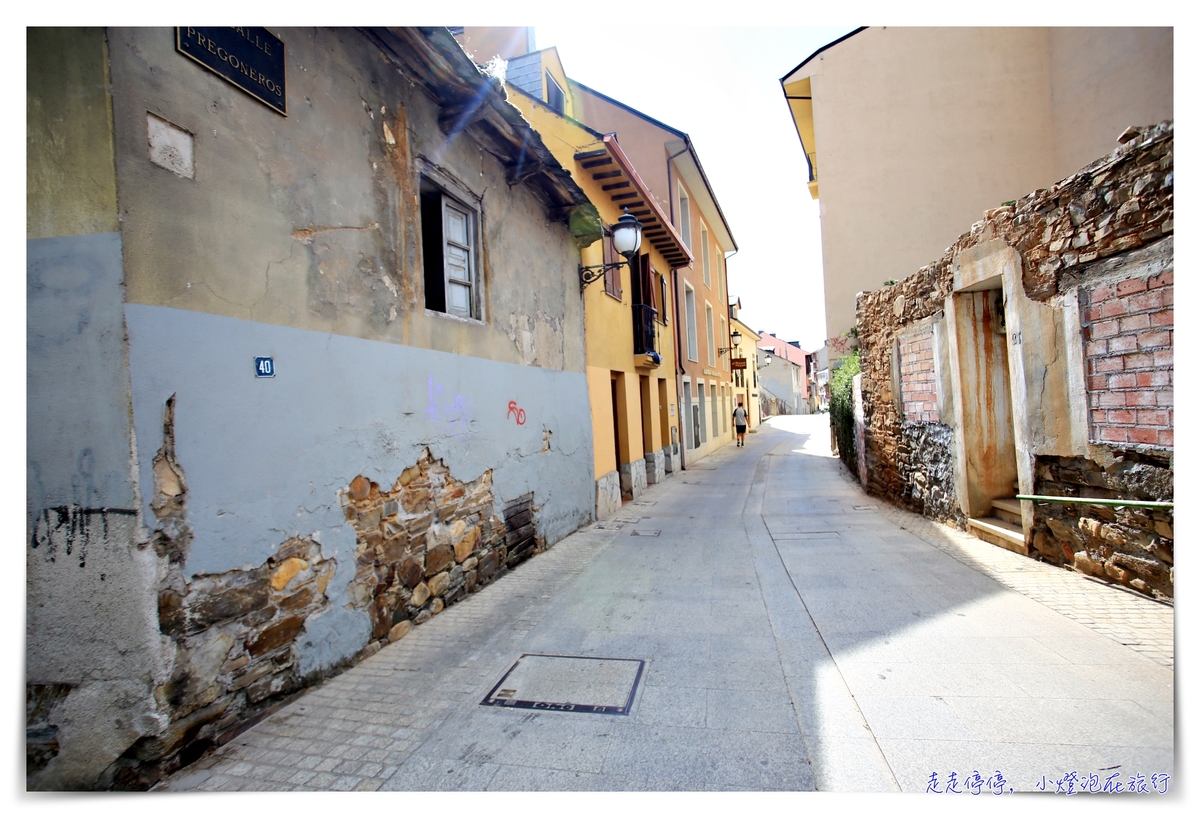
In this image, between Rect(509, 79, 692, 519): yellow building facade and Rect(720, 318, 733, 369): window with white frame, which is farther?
Rect(720, 318, 733, 369): window with white frame

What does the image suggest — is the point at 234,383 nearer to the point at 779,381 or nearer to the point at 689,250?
the point at 689,250

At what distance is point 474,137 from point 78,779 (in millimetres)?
5178

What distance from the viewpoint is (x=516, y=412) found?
5992 mm

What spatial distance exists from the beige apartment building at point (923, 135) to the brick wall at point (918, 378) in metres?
7.17

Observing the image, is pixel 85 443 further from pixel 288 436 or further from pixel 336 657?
pixel 336 657

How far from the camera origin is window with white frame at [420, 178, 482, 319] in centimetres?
503

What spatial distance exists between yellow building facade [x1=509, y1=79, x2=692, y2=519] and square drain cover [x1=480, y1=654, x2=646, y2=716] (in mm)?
4816

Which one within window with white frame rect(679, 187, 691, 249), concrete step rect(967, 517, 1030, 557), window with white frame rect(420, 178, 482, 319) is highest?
window with white frame rect(679, 187, 691, 249)

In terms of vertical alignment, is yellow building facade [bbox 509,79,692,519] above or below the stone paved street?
above

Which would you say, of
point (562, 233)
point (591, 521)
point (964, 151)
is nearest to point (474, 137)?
point (562, 233)

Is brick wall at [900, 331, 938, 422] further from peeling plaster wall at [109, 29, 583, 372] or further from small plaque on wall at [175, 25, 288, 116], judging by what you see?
small plaque on wall at [175, 25, 288, 116]

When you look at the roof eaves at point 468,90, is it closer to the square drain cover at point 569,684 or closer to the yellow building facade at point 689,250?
the square drain cover at point 569,684

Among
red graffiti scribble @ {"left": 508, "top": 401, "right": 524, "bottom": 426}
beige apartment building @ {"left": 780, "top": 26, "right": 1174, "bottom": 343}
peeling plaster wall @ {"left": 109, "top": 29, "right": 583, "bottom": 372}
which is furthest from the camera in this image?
beige apartment building @ {"left": 780, "top": 26, "right": 1174, "bottom": 343}

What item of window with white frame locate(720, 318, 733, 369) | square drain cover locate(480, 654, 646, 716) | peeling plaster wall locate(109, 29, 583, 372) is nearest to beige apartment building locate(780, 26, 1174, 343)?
window with white frame locate(720, 318, 733, 369)
